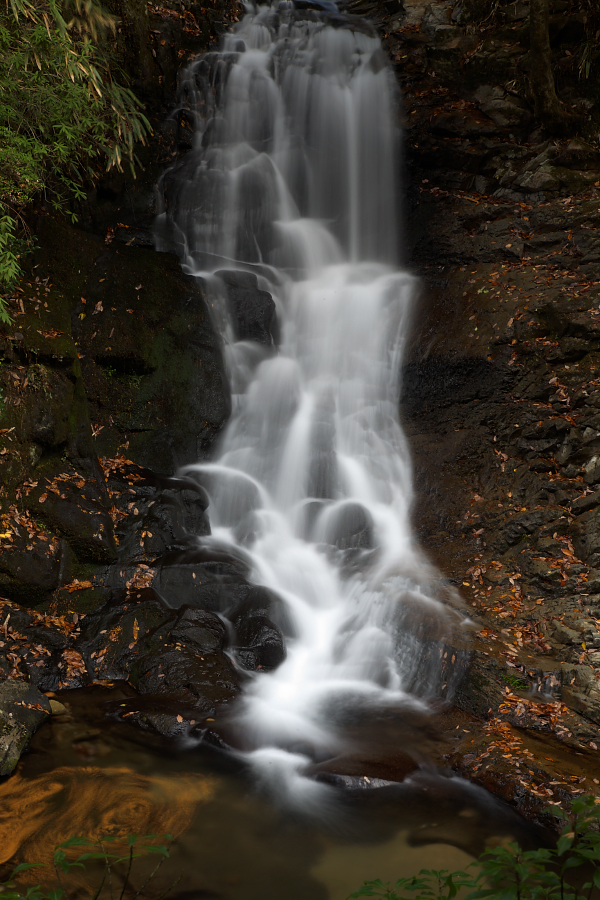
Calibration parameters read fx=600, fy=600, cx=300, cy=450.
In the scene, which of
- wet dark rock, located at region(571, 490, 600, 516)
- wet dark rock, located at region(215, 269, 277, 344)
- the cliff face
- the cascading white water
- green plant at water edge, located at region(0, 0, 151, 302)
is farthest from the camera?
wet dark rock, located at region(215, 269, 277, 344)

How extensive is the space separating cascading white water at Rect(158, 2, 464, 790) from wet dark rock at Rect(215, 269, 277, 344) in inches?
7.6

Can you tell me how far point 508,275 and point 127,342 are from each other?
6.12 m

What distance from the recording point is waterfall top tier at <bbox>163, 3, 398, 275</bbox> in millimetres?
11898

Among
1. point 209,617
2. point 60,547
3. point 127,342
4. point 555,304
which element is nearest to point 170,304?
point 127,342

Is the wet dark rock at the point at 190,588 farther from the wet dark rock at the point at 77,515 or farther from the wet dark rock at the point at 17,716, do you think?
the wet dark rock at the point at 17,716

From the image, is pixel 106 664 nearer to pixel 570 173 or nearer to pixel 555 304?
pixel 555 304

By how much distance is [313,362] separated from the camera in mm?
10602

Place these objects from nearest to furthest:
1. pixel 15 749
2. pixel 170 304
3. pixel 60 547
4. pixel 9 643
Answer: pixel 15 749, pixel 9 643, pixel 60 547, pixel 170 304

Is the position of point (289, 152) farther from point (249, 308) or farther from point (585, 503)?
point (585, 503)

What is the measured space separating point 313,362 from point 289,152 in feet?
18.1

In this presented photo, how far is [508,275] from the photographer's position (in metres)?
9.72

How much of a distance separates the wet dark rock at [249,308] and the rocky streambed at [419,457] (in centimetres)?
6

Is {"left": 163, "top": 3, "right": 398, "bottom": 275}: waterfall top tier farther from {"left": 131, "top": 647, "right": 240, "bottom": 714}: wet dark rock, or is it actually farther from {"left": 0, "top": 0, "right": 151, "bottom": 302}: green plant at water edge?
{"left": 131, "top": 647, "right": 240, "bottom": 714}: wet dark rock

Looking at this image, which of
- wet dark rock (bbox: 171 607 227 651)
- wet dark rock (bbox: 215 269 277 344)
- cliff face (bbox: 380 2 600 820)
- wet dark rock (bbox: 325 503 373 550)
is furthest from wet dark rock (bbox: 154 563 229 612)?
wet dark rock (bbox: 215 269 277 344)
